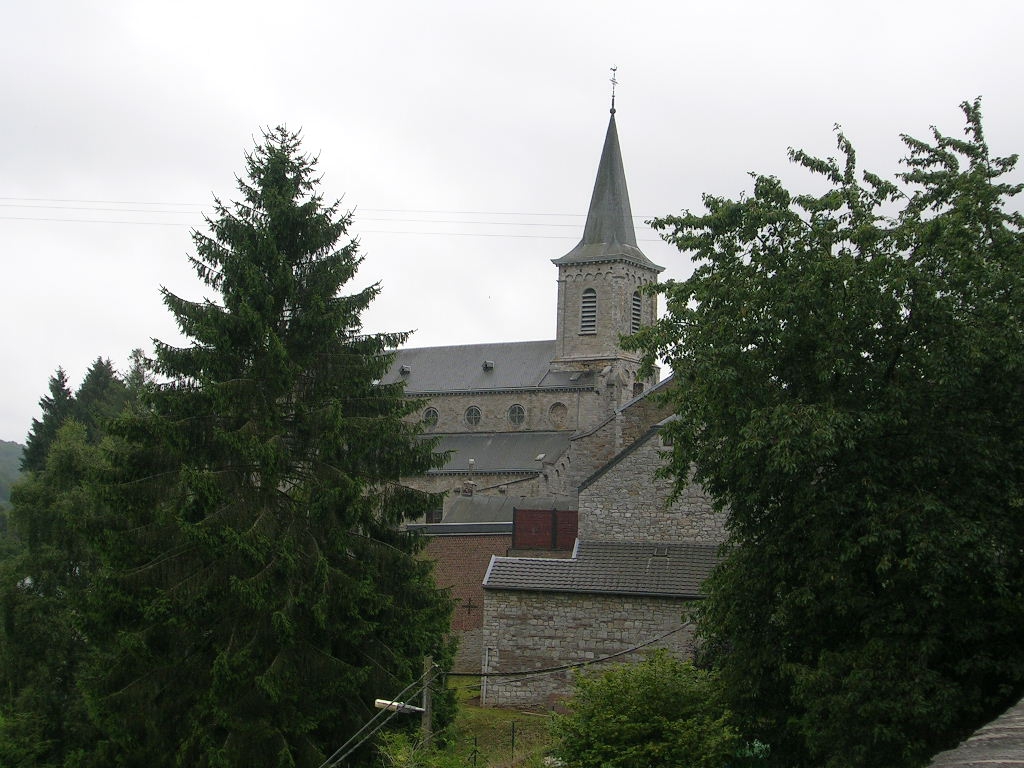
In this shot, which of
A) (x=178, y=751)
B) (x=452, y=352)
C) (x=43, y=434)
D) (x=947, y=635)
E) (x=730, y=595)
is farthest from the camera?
(x=452, y=352)

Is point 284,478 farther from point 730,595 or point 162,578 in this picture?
point 730,595

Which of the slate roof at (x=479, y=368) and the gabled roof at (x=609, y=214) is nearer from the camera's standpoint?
the slate roof at (x=479, y=368)

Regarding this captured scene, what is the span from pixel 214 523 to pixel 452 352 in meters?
53.0

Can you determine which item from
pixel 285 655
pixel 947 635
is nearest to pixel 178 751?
pixel 285 655

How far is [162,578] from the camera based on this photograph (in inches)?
694

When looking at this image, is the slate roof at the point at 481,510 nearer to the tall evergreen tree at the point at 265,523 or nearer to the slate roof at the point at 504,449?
the slate roof at the point at 504,449

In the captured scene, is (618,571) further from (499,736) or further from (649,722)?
(649,722)

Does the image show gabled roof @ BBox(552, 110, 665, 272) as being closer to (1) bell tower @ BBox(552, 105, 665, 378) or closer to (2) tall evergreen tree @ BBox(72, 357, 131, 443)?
(1) bell tower @ BBox(552, 105, 665, 378)

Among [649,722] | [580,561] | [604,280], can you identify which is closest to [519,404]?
[604,280]

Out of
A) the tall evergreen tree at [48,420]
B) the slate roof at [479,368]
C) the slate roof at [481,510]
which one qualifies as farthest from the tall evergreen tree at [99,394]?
the slate roof at [481,510]

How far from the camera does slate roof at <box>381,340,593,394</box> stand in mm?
65500

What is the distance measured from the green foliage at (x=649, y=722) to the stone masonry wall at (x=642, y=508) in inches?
340

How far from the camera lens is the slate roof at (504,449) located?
60.1 metres

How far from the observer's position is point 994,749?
8555 millimetres
